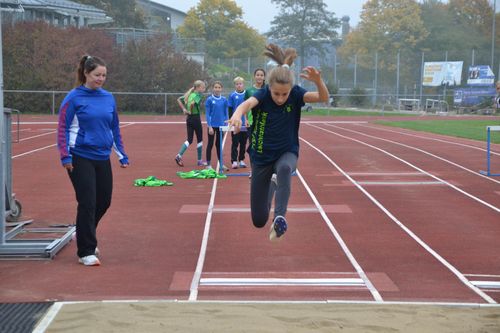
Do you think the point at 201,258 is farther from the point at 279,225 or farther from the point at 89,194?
the point at 279,225

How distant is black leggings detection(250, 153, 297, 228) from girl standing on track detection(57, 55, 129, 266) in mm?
1740

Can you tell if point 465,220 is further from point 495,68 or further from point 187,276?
point 495,68

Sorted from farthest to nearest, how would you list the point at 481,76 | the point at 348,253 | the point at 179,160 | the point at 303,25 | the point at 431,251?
the point at 303,25, the point at 481,76, the point at 179,160, the point at 431,251, the point at 348,253

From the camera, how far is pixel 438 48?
238ft

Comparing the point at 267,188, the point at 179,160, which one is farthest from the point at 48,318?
the point at 179,160

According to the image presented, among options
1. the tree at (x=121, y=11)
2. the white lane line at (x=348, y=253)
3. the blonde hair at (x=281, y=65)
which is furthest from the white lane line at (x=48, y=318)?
the tree at (x=121, y=11)

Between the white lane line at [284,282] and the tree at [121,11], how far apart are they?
191 ft

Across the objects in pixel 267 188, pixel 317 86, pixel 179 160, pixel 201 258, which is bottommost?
pixel 201 258

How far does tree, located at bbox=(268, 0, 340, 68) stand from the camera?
73.2m

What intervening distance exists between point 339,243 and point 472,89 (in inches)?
1727

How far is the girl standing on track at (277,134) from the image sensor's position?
21.1ft

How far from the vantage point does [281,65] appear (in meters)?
6.60

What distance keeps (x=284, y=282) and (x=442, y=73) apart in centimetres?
4917

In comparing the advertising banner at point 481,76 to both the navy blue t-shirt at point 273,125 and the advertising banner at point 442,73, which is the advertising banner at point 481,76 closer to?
the advertising banner at point 442,73
